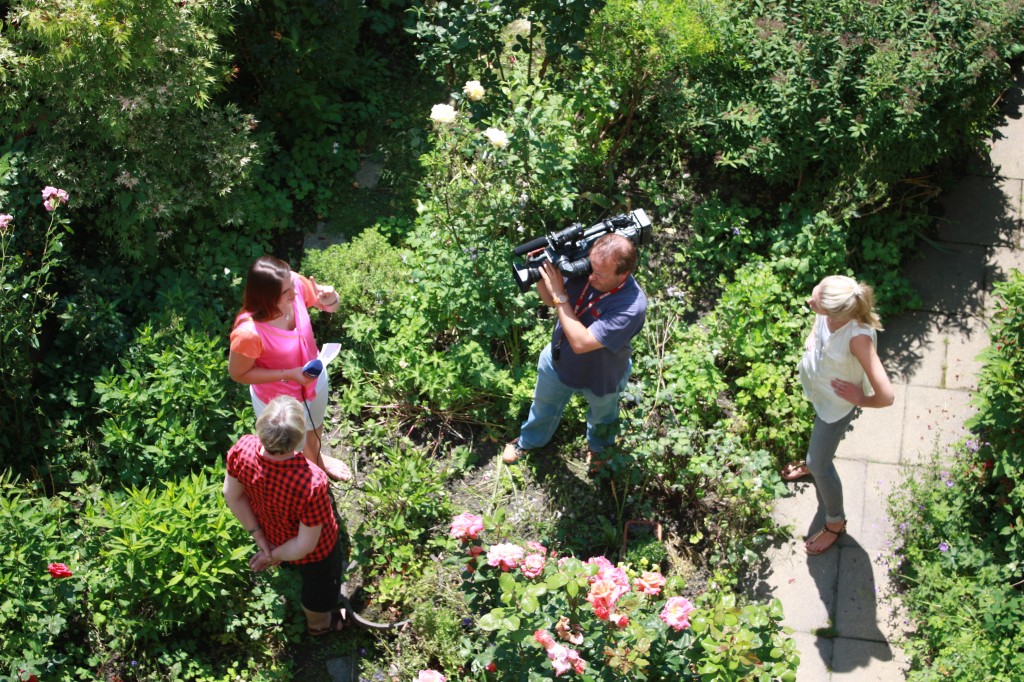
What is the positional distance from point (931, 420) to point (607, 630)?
2.58m

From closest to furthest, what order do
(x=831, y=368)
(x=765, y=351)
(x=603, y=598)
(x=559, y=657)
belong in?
(x=559, y=657) → (x=603, y=598) → (x=831, y=368) → (x=765, y=351)

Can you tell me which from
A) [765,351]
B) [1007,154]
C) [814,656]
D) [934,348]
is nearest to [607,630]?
[814,656]

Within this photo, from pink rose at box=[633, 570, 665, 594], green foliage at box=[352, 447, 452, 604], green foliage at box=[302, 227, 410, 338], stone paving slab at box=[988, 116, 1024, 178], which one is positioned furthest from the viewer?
stone paving slab at box=[988, 116, 1024, 178]

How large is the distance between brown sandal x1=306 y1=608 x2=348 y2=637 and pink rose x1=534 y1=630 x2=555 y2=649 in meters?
1.32

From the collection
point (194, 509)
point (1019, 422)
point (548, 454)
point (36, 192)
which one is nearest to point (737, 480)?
point (548, 454)

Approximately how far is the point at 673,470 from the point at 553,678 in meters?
1.57

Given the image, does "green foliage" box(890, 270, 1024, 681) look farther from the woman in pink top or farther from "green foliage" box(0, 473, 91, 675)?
"green foliage" box(0, 473, 91, 675)

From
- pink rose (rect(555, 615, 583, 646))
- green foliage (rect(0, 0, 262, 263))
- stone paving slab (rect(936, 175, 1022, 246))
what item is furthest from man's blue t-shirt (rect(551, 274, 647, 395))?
stone paving slab (rect(936, 175, 1022, 246))

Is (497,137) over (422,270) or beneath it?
over

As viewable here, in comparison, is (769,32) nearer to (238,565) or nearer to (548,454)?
(548,454)

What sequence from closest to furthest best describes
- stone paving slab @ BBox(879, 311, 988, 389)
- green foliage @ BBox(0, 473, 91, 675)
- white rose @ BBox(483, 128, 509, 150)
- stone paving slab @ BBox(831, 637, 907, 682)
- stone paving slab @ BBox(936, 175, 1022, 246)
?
green foliage @ BBox(0, 473, 91, 675), stone paving slab @ BBox(831, 637, 907, 682), white rose @ BBox(483, 128, 509, 150), stone paving slab @ BBox(879, 311, 988, 389), stone paving slab @ BBox(936, 175, 1022, 246)

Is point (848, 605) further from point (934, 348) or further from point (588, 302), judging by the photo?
point (588, 302)

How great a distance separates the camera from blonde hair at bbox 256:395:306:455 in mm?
3250

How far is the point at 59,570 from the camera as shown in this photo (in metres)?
3.70
